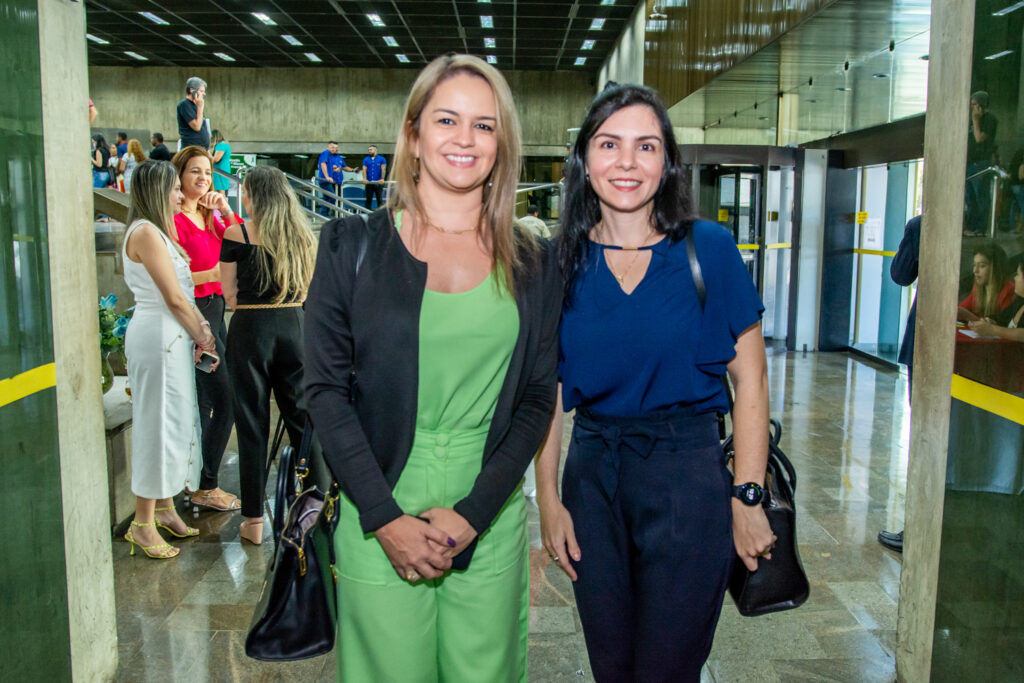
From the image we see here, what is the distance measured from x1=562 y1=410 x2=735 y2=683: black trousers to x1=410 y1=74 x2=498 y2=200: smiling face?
0.63 metres

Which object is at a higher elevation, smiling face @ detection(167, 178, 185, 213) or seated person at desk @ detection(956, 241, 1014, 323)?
smiling face @ detection(167, 178, 185, 213)

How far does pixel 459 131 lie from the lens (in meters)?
1.85

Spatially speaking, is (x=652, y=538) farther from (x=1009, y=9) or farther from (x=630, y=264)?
(x=1009, y=9)

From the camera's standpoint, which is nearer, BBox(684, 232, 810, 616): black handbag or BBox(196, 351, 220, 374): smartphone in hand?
BBox(684, 232, 810, 616): black handbag

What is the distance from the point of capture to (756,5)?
8.75 m

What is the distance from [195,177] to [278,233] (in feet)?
2.93

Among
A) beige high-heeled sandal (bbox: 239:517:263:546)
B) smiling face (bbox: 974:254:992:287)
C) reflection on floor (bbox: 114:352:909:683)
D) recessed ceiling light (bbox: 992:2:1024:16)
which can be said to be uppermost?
recessed ceiling light (bbox: 992:2:1024:16)

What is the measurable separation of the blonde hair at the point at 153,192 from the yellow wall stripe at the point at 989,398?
3477 millimetres

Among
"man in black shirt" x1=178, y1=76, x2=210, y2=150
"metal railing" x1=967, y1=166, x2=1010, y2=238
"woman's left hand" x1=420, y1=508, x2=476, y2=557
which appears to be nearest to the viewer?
"woman's left hand" x1=420, y1=508, x2=476, y2=557

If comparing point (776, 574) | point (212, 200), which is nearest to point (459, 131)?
point (776, 574)

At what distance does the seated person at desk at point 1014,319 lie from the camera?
212 cm

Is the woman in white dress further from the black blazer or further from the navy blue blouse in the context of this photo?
the navy blue blouse

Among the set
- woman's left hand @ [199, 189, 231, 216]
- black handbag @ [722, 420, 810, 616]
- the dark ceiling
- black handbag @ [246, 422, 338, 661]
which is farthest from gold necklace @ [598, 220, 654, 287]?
the dark ceiling

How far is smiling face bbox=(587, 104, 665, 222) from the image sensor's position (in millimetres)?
1975
